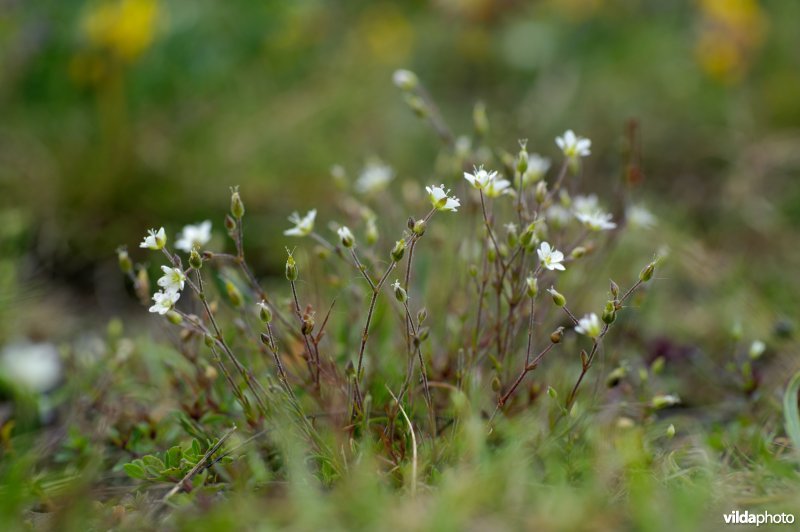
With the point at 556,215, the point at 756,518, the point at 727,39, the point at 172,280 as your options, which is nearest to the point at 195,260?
the point at 172,280

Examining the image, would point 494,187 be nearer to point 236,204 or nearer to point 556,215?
point 556,215

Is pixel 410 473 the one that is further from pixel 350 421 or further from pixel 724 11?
pixel 724 11

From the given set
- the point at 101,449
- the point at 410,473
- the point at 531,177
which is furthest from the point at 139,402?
the point at 531,177

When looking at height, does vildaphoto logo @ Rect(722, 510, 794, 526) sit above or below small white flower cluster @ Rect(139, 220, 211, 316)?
below

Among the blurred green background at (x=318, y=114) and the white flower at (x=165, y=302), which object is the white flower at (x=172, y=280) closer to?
the white flower at (x=165, y=302)

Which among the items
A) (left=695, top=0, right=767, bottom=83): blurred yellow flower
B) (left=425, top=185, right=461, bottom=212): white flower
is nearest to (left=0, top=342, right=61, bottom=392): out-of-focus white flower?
(left=425, top=185, right=461, bottom=212): white flower

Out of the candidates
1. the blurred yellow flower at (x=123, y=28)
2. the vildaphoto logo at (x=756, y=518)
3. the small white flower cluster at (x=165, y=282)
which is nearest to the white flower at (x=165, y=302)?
the small white flower cluster at (x=165, y=282)

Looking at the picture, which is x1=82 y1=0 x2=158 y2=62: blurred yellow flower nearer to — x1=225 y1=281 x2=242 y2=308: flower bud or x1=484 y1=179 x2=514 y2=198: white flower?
x1=225 y1=281 x2=242 y2=308: flower bud
